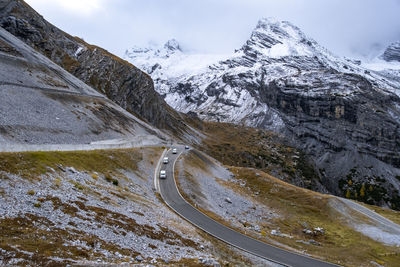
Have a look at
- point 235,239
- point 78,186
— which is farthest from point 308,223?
point 78,186

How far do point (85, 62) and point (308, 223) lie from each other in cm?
12417

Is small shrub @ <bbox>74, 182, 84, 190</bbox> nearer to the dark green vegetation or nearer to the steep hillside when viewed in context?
the steep hillside

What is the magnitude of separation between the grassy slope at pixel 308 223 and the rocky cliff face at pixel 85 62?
7961 centimetres

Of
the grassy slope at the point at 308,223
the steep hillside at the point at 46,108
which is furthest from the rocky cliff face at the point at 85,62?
the grassy slope at the point at 308,223

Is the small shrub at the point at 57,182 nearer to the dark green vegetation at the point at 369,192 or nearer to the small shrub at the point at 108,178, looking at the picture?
the small shrub at the point at 108,178

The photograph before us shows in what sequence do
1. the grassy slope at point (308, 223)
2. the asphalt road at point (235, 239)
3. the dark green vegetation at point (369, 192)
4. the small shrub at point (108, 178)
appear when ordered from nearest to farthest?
the asphalt road at point (235, 239) → the grassy slope at point (308, 223) → the small shrub at point (108, 178) → the dark green vegetation at point (369, 192)

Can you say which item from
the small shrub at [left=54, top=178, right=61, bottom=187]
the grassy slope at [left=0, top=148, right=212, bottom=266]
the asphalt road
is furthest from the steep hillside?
the asphalt road

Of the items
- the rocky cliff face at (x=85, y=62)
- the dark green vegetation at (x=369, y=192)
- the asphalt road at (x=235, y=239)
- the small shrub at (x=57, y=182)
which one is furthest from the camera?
the dark green vegetation at (x=369, y=192)

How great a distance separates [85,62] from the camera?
132 meters

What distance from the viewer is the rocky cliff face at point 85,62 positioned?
4624 inches

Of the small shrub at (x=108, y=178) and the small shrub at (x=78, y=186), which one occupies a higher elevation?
the small shrub at (x=78, y=186)

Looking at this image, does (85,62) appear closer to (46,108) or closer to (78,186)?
Answer: (46,108)

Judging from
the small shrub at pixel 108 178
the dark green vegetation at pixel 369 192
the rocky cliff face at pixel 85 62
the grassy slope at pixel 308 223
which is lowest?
Answer: the small shrub at pixel 108 178

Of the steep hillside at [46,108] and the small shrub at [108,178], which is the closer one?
the small shrub at [108,178]
